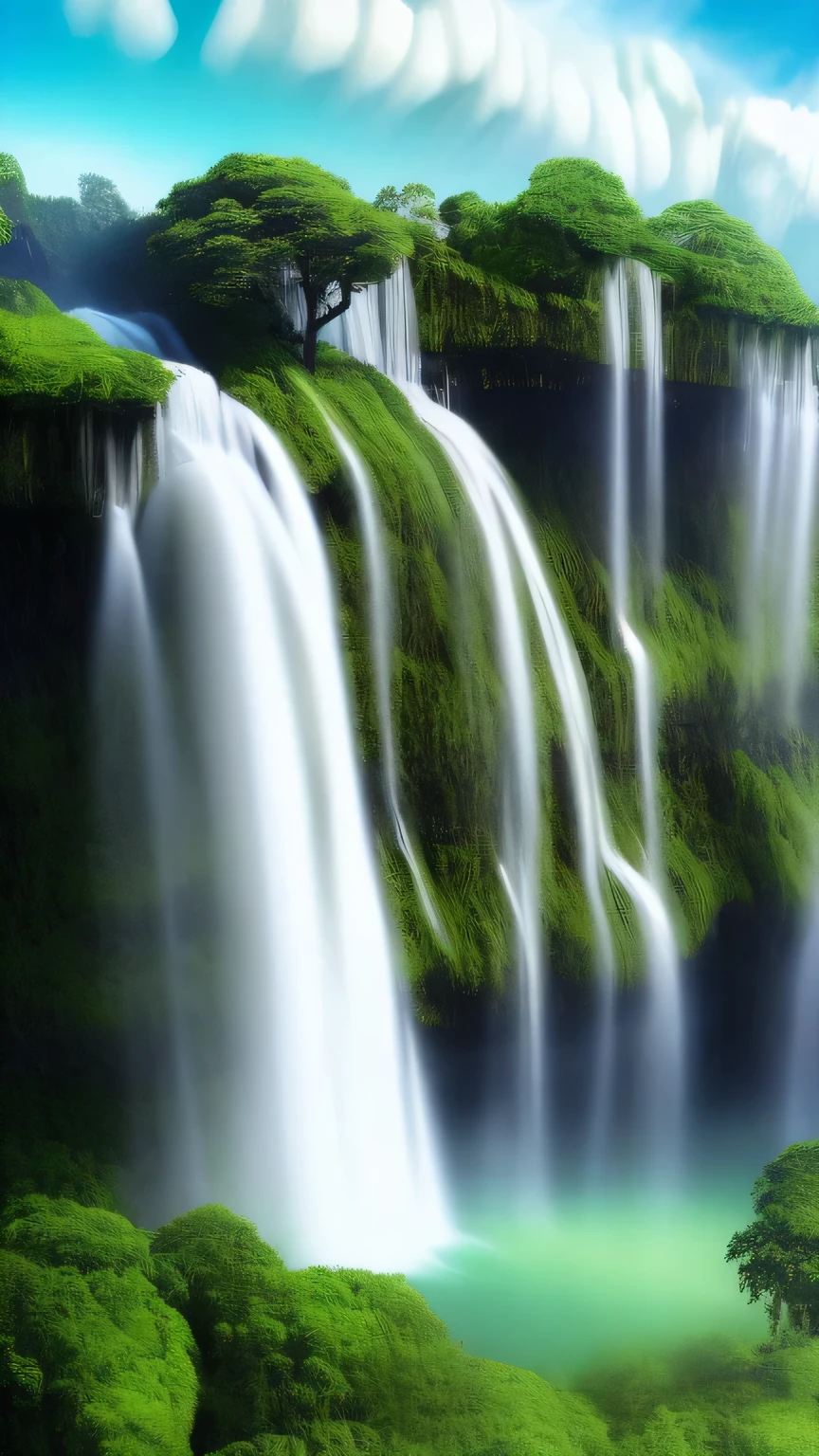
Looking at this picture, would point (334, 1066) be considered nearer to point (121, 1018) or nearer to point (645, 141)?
point (121, 1018)

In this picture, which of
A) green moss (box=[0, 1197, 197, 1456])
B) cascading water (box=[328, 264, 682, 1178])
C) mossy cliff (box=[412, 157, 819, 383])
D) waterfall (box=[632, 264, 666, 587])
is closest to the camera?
green moss (box=[0, 1197, 197, 1456])

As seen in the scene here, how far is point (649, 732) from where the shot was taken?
34.7 ft

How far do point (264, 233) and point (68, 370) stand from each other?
1.91m

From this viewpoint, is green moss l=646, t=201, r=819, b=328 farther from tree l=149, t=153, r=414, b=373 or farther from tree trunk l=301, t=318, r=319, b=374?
tree trunk l=301, t=318, r=319, b=374

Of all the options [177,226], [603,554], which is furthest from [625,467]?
[177,226]

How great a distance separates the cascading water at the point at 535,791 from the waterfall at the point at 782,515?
2.63m

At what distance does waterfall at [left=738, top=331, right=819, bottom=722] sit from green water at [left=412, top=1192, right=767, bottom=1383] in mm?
4957

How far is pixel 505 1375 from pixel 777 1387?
1652 mm

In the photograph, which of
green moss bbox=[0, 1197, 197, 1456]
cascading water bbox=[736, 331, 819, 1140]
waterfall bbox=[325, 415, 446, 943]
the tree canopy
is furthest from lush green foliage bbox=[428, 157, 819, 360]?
green moss bbox=[0, 1197, 197, 1456]

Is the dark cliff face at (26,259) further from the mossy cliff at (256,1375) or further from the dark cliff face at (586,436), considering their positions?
the mossy cliff at (256,1375)

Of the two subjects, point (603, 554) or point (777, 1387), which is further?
point (603, 554)

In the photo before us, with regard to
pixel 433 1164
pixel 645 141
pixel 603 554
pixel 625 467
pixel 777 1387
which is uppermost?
pixel 645 141

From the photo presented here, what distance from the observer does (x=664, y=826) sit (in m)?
10.5

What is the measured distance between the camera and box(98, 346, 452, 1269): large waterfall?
25.4ft
